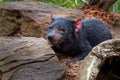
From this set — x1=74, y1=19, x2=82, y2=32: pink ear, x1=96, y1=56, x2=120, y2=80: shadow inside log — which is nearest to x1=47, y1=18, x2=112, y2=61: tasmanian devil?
x1=74, y1=19, x2=82, y2=32: pink ear

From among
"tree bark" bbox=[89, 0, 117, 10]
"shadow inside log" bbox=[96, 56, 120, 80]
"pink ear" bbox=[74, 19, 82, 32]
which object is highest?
"pink ear" bbox=[74, 19, 82, 32]

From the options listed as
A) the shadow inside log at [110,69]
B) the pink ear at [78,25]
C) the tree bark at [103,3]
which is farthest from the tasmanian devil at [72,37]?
the tree bark at [103,3]

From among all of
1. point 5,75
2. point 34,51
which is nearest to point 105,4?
point 34,51

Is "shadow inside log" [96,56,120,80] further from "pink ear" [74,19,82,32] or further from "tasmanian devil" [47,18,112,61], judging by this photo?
"pink ear" [74,19,82,32]

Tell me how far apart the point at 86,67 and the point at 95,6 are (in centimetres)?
295

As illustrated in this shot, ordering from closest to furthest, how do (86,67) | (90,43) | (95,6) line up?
(86,67), (90,43), (95,6)

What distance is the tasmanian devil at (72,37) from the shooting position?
382cm

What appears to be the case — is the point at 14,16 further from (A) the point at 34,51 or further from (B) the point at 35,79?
(B) the point at 35,79

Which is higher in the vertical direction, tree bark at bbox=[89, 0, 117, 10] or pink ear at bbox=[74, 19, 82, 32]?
pink ear at bbox=[74, 19, 82, 32]

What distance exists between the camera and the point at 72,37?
13.1 ft

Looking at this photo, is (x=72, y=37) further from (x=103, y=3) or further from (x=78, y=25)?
(x=103, y=3)

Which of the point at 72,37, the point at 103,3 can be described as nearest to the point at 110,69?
the point at 72,37

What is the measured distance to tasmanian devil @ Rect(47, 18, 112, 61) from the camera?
3.82m

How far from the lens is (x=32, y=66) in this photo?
Answer: 3.31 meters
